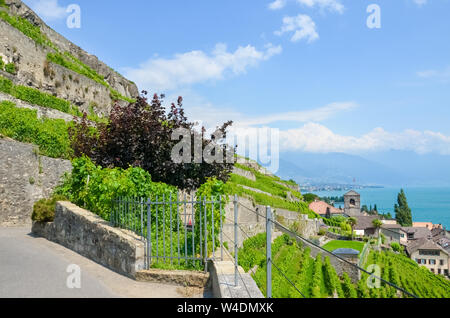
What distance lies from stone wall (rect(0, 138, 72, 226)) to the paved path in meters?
5.31

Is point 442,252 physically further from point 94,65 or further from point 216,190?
point 216,190

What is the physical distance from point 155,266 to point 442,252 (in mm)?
86642

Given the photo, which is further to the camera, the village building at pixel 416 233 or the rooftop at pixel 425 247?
the village building at pixel 416 233

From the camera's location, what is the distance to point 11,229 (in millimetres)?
13398

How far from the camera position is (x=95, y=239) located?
873cm

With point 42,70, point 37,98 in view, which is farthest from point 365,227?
point 37,98

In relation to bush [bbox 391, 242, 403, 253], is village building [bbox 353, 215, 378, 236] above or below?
above

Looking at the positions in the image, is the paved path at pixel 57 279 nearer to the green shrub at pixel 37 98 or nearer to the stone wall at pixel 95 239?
the stone wall at pixel 95 239

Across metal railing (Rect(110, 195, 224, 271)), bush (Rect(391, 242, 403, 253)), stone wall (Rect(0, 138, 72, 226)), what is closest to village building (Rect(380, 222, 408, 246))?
bush (Rect(391, 242, 403, 253))

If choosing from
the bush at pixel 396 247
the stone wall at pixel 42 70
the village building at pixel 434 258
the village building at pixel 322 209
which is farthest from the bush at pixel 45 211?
the village building at pixel 322 209

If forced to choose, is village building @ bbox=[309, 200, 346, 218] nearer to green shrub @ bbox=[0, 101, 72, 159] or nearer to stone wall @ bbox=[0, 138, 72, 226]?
green shrub @ bbox=[0, 101, 72, 159]

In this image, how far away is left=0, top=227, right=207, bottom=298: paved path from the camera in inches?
243

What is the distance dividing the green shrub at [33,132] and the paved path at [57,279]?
7.80 m

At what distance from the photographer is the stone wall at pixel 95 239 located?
23.7 feet
